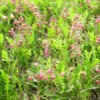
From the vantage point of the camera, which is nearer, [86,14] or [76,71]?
[76,71]

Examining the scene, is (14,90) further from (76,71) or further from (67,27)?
(67,27)

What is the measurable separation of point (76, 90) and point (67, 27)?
620mm

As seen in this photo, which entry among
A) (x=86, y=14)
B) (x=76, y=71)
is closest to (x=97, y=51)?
(x=76, y=71)

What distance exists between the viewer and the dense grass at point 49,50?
216 cm

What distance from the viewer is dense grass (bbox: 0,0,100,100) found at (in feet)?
7.08

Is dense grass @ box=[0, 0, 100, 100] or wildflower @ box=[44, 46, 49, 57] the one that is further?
wildflower @ box=[44, 46, 49, 57]

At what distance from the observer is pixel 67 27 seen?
8.31ft

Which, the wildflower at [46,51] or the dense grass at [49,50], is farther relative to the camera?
the wildflower at [46,51]

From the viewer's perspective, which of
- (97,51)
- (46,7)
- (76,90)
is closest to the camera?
(76,90)

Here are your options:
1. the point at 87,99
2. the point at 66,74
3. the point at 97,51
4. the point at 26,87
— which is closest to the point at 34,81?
the point at 26,87

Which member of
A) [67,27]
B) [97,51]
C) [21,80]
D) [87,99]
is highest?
[67,27]

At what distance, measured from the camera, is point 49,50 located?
2.40 m

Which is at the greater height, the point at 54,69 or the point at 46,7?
the point at 46,7

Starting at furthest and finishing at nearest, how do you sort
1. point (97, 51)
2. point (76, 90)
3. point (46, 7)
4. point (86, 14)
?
1. point (46, 7)
2. point (86, 14)
3. point (97, 51)
4. point (76, 90)
